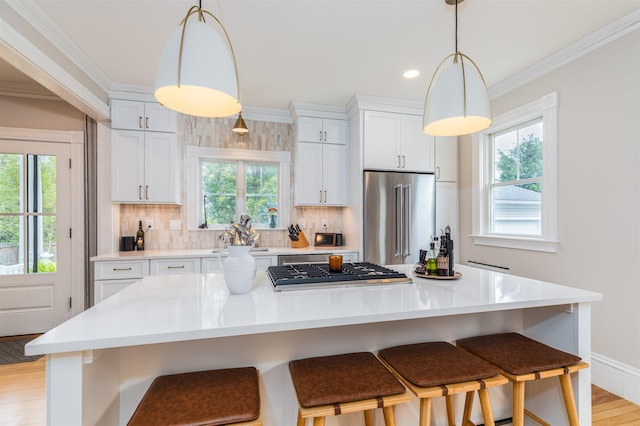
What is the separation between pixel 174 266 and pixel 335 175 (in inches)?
81.6

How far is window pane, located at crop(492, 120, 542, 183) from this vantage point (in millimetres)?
2939

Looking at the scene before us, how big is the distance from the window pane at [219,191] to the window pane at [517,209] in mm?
3127

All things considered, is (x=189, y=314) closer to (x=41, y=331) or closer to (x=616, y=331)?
(x=616, y=331)

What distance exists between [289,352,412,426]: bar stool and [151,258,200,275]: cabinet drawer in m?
2.11

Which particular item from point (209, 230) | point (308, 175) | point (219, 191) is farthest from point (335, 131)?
point (209, 230)

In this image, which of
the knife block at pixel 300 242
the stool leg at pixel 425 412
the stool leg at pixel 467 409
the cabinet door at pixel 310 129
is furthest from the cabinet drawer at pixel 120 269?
the stool leg at pixel 467 409

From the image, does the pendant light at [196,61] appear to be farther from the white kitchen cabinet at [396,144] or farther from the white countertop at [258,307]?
the white kitchen cabinet at [396,144]

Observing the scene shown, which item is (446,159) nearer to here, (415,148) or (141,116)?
(415,148)

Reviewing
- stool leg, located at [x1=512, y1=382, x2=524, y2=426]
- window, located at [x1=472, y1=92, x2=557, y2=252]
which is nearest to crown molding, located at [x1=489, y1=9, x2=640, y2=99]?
window, located at [x1=472, y1=92, x2=557, y2=252]

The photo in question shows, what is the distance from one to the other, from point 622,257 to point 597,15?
173 centimetres

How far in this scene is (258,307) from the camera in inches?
48.1

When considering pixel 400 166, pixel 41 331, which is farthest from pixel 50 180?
pixel 400 166

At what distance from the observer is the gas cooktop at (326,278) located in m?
1.52

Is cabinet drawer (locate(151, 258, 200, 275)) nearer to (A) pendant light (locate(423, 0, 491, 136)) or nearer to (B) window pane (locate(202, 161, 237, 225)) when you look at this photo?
(B) window pane (locate(202, 161, 237, 225))
